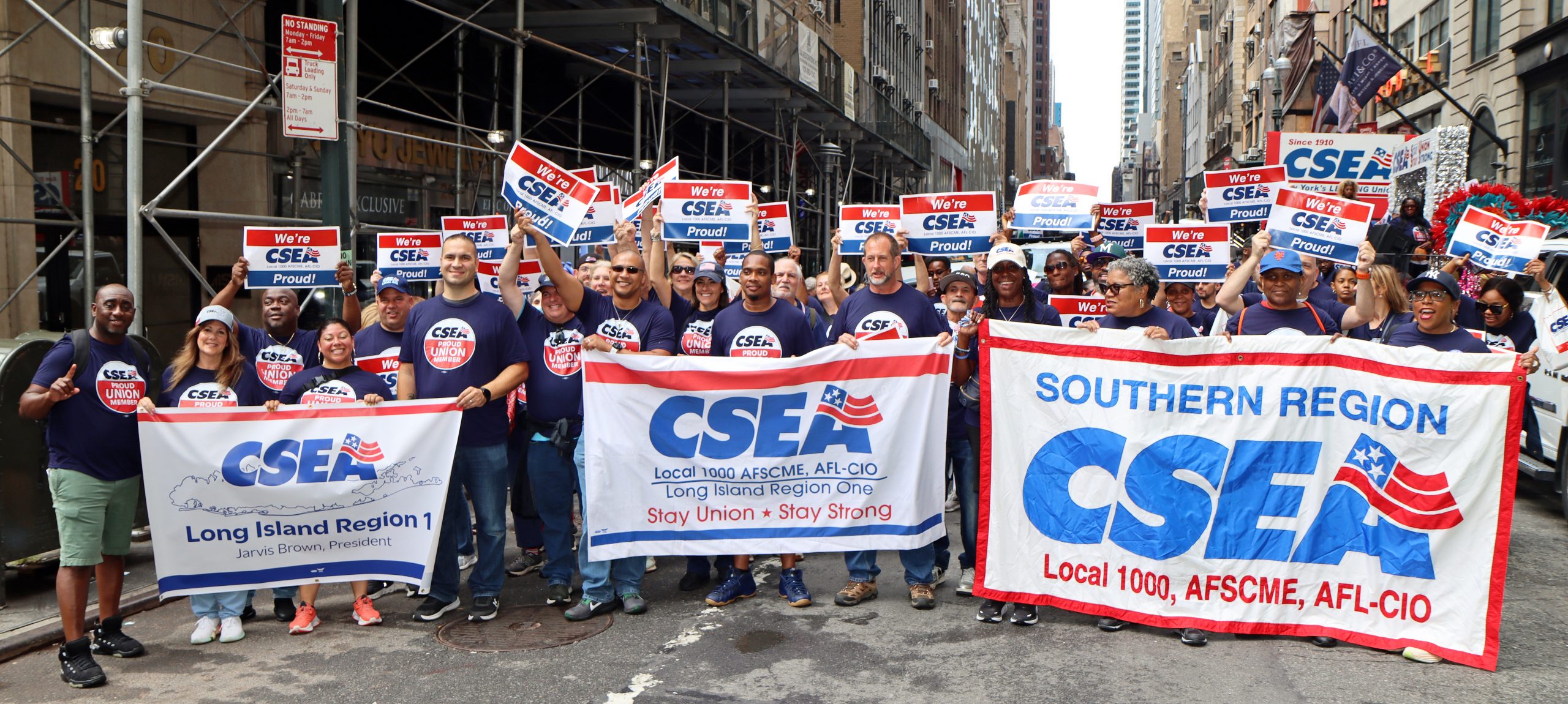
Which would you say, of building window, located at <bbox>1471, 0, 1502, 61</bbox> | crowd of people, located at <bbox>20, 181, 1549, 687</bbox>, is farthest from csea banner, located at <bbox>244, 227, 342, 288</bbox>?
building window, located at <bbox>1471, 0, 1502, 61</bbox>

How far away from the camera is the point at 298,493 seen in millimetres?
5934

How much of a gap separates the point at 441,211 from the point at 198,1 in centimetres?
468

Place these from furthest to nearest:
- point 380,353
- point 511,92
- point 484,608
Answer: point 511,92 < point 380,353 < point 484,608

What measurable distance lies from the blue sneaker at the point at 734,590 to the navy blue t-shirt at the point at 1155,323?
2.32 m

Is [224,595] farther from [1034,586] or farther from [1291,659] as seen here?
[1291,659]

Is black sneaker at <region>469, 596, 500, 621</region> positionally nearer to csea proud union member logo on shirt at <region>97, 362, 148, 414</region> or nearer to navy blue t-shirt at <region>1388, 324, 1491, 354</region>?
csea proud union member logo on shirt at <region>97, 362, 148, 414</region>

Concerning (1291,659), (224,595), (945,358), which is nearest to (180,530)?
(224,595)

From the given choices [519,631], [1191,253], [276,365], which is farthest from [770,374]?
[1191,253]

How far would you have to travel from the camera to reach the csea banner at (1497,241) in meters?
8.30

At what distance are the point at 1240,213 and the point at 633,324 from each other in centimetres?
569

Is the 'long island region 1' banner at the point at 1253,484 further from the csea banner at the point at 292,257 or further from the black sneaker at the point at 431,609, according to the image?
the csea banner at the point at 292,257

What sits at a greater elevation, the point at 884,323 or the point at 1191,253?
the point at 1191,253

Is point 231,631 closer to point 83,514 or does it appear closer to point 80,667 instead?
point 80,667

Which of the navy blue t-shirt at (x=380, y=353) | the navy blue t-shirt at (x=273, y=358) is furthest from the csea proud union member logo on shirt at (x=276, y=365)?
the navy blue t-shirt at (x=380, y=353)
